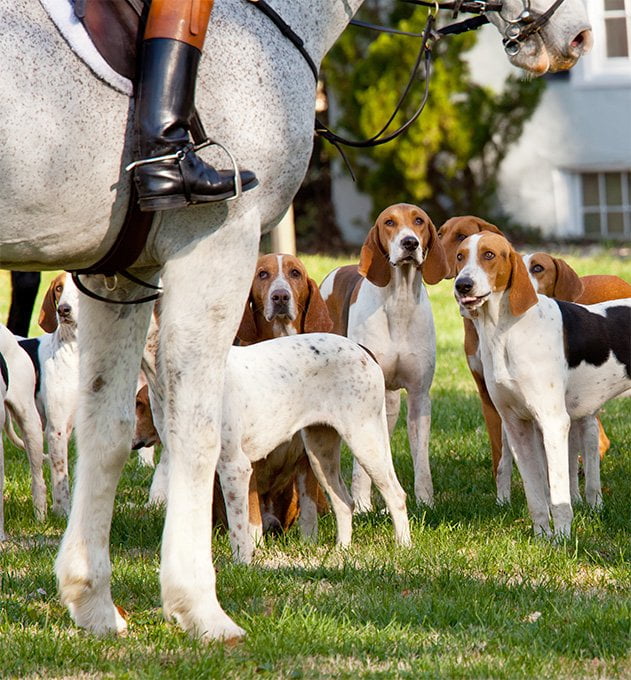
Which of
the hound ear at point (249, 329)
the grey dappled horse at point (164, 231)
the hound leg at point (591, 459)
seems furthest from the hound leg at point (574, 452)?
the grey dappled horse at point (164, 231)

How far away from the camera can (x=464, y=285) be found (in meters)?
5.94

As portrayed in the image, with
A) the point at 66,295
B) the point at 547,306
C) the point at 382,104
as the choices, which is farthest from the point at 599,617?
the point at 382,104

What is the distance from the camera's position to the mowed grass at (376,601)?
412cm

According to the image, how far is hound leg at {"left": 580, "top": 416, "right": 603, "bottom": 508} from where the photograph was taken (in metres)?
6.83

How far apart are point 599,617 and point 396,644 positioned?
775 mm

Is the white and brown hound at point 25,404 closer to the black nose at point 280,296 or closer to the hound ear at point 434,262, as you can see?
the black nose at point 280,296

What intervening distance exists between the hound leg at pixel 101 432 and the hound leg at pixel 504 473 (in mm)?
2949

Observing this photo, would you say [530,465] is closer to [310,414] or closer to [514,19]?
[310,414]

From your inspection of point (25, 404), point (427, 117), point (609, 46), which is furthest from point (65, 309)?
point (609, 46)

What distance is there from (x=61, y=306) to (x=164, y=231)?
9.53 ft

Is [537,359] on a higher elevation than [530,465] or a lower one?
higher

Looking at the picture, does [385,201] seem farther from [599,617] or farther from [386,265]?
[599,617]

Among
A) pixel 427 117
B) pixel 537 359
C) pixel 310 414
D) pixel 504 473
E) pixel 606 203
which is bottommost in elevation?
pixel 504 473

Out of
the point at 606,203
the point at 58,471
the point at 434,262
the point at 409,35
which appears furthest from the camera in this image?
the point at 606,203
